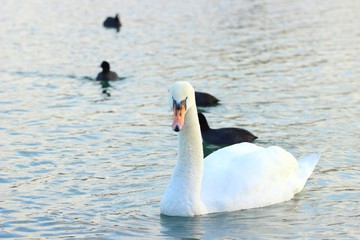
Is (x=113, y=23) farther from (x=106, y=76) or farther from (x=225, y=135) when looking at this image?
(x=225, y=135)

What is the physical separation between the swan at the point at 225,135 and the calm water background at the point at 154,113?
35 cm

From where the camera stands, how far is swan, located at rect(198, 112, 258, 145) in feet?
51.3

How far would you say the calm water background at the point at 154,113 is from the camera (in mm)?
10859

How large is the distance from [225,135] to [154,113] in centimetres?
296

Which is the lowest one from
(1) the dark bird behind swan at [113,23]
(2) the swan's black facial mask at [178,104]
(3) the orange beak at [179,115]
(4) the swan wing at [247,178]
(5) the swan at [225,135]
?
(4) the swan wing at [247,178]

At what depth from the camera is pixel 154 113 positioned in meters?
18.6

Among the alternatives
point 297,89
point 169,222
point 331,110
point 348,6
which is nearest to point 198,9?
point 348,6

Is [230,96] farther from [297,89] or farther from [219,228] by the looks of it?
[219,228]

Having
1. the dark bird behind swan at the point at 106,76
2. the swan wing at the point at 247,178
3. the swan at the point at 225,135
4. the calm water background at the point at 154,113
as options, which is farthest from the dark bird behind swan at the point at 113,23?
the swan wing at the point at 247,178

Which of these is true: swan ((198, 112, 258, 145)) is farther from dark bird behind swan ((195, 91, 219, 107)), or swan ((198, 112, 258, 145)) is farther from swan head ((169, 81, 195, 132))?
swan head ((169, 81, 195, 132))

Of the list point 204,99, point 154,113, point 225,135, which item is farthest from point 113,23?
point 225,135

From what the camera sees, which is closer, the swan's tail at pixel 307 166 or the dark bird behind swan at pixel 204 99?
the swan's tail at pixel 307 166

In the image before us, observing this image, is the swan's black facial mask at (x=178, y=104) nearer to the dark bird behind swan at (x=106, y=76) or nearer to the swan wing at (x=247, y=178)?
the swan wing at (x=247, y=178)

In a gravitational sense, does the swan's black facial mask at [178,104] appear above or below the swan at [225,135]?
above
